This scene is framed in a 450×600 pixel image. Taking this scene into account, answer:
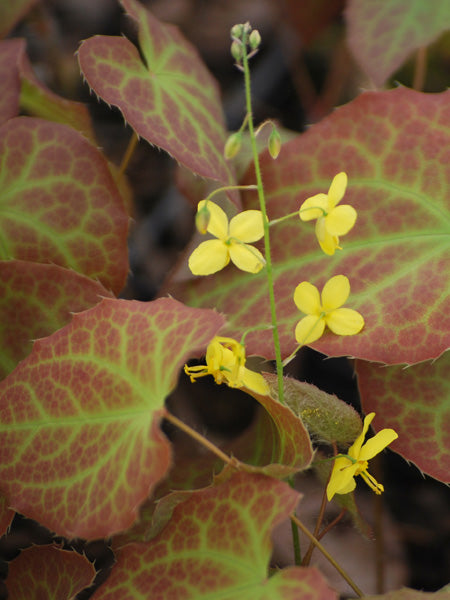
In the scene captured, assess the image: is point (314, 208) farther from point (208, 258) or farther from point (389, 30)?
point (389, 30)

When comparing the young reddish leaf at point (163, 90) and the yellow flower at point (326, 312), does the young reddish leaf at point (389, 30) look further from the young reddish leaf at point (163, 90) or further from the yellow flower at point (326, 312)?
the yellow flower at point (326, 312)

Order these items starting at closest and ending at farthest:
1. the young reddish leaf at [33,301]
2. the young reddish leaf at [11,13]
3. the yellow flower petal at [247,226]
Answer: the yellow flower petal at [247,226]
the young reddish leaf at [33,301]
the young reddish leaf at [11,13]

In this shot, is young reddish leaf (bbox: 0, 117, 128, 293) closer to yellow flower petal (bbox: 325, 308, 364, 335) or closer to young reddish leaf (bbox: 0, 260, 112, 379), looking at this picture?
young reddish leaf (bbox: 0, 260, 112, 379)

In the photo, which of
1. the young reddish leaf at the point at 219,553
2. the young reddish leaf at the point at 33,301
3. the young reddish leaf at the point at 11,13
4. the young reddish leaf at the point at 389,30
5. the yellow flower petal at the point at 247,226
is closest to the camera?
the young reddish leaf at the point at 219,553

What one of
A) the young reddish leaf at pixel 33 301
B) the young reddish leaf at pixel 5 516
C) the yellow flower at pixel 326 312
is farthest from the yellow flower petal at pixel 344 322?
the young reddish leaf at pixel 5 516

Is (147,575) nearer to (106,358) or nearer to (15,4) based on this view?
(106,358)

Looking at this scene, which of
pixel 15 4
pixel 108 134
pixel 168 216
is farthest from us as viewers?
pixel 108 134

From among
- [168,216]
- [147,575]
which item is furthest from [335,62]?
[147,575]
